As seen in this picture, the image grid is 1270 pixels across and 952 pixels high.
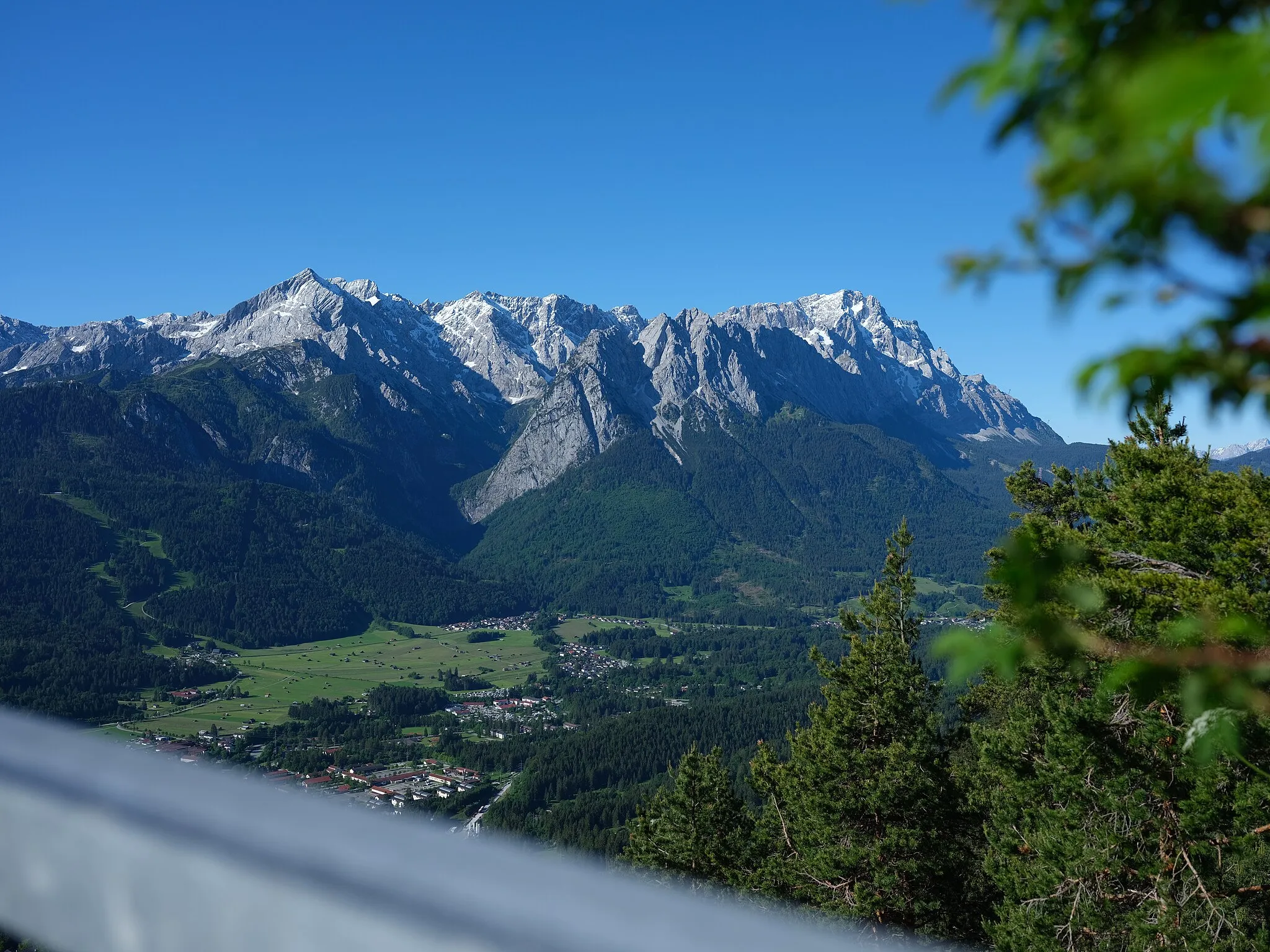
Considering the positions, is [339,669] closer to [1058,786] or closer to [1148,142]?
[1058,786]

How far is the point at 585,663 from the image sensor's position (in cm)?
17238

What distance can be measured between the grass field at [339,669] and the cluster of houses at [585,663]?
5748 mm

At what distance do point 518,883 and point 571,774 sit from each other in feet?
344

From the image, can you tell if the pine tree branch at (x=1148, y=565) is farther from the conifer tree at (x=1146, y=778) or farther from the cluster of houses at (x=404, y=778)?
the cluster of houses at (x=404, y=778)

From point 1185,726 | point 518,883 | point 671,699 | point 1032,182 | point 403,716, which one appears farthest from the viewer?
point 671,699

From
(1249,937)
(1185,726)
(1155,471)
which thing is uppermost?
(1155,471)

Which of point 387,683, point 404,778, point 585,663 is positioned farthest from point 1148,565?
point 585,663

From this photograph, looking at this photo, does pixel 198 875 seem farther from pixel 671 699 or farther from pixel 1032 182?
pixel 671 699

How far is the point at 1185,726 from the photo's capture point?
36.2 ft

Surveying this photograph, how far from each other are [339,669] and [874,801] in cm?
15668

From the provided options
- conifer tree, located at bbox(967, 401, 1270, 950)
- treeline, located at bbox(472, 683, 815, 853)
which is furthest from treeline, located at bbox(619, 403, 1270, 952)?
treeline, located at bbox(472, 683, 815, 853)

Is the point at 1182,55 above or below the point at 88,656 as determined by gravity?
above

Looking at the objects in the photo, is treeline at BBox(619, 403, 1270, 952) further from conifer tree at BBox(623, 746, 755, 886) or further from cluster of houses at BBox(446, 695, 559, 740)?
cluster of houses at BBox(446, 695, 559, 740)

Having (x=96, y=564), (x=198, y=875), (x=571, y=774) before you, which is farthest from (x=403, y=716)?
(x=198, y=875)
